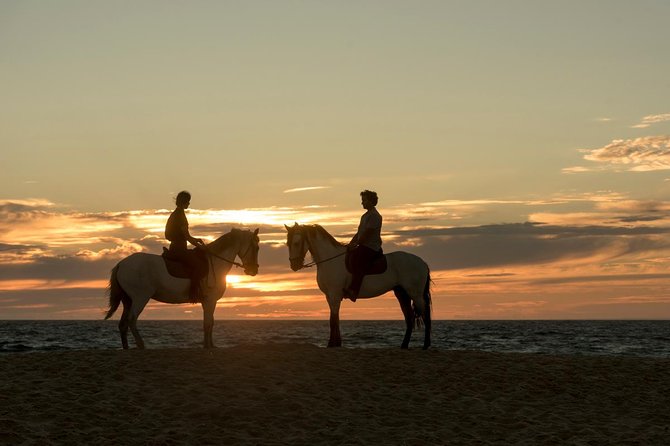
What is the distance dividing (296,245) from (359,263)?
58.3 inches

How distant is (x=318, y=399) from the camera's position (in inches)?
567

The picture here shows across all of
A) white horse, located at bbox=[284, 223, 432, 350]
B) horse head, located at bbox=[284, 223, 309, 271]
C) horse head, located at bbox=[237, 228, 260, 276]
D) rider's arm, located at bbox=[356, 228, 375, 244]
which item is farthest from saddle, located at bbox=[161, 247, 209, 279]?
rider's arm, located at bbox=[356, 228, 375, 244]

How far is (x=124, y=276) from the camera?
18078mm

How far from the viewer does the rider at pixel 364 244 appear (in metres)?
19.0

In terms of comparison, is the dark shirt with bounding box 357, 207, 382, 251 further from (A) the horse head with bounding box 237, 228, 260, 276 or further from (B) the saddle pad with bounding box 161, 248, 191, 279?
(B) the saddle pad with bounding box 161, 248, 191, 279

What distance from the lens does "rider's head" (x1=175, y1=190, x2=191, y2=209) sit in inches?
719

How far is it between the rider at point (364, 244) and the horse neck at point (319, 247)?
480mm

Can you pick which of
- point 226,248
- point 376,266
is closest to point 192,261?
point 226,248

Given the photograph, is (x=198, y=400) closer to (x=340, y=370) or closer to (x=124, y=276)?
(x=340, y=370)

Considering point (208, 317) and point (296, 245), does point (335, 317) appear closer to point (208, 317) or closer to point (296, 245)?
point (296, 245)

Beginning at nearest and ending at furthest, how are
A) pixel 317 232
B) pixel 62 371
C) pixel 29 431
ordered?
pixel 29 431, pixel 62 371, pixel 317 232

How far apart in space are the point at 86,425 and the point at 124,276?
5.94 m

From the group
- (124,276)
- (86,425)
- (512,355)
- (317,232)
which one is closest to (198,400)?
(86,425)

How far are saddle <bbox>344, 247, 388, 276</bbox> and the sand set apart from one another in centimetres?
179
